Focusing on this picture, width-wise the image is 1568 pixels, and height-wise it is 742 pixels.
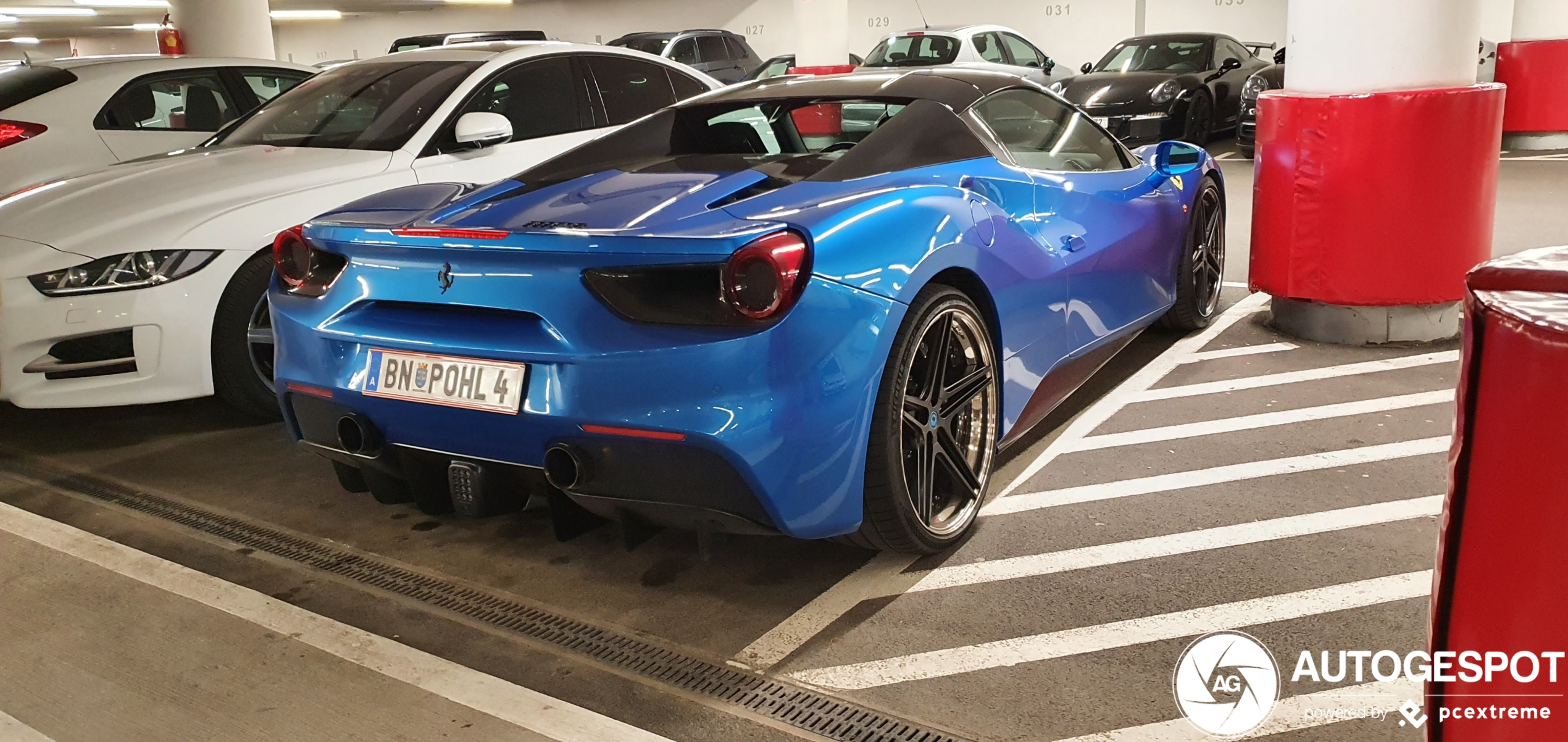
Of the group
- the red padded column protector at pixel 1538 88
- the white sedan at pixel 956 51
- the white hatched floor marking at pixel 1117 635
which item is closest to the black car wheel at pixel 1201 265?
the white hatched floor marking at pixel 1117 635

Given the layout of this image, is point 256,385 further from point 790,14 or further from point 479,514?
point 790,14

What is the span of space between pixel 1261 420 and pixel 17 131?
5.96 metres

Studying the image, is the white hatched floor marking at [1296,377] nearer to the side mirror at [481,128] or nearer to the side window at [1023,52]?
the side mirror at [481,128]

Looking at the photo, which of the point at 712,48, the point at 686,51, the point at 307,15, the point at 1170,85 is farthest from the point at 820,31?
the point at 307,15

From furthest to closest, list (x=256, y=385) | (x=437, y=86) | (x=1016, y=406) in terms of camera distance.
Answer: (x=437, y=86)
(x=256, y=385)
(x=1016, y=406)

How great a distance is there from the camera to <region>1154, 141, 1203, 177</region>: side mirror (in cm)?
454

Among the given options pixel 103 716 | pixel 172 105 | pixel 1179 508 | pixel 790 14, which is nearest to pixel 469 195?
pixel 103 716

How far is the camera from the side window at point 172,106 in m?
6.23

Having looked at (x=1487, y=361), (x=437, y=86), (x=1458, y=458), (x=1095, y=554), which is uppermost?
(x=437, y=86)

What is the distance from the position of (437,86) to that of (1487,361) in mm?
4594

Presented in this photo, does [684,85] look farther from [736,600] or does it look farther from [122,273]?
[736,600]

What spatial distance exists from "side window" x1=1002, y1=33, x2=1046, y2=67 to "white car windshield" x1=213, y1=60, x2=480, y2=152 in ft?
34.6

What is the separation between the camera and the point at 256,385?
172 inches

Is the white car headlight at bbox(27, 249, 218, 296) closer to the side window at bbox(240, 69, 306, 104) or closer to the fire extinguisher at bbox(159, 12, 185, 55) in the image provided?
the side window at bbox(240, 69, 306, 104)
